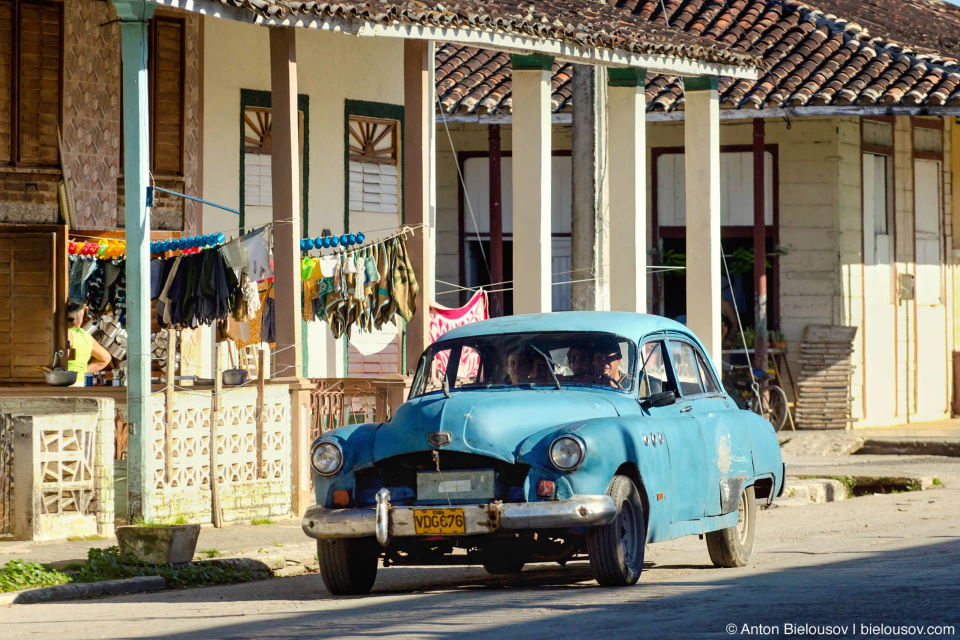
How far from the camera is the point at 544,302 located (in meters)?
16.7

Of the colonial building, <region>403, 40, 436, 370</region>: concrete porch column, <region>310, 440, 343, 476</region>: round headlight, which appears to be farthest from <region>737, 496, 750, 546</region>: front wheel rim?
the colonial building

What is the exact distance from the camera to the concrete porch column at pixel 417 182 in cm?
1501

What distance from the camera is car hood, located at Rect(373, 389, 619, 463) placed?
28.5 feet

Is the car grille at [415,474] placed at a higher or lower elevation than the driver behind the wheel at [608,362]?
lower

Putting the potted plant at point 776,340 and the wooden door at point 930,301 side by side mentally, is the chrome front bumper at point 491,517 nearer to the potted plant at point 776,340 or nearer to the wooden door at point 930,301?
the potted plant at point 776,340

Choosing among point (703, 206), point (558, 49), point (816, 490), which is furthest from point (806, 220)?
point (558, 49)

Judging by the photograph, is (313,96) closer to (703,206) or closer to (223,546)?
(703,206)

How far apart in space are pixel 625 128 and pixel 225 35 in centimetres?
489

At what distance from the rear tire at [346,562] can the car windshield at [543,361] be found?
3.63 ft

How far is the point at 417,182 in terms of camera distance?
15.1 meters

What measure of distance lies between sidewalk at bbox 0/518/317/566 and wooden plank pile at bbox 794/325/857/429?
42.2ft

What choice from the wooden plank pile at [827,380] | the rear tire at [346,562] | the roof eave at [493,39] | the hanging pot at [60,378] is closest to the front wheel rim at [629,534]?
the rear tire at [346,562]

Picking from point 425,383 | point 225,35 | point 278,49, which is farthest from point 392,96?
point 425,383

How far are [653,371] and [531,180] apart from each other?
692cm
